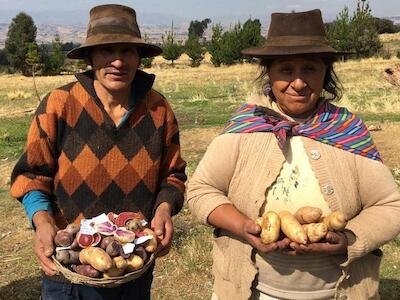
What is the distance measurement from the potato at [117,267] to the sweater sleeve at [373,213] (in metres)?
0.87

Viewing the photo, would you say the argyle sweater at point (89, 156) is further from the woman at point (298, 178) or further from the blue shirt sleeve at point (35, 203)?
the woman at point (298, 178)

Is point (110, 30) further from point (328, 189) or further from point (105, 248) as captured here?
point (328, 189)

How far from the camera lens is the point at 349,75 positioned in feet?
72.5

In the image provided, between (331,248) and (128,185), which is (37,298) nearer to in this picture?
(128,185)

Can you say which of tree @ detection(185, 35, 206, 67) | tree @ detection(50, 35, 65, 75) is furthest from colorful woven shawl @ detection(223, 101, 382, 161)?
tree @ detection(185, 35, 206, 67)

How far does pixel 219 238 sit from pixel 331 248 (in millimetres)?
521

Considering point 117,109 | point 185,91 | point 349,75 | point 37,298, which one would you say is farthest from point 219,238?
point 349,75

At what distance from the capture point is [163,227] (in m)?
2.34

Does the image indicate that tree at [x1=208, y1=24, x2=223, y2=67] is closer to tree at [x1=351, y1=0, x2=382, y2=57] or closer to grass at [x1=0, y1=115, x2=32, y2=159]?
tree at [x1=351, y1=0, x2=382, y2=57]

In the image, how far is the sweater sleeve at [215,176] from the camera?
6.82 ft

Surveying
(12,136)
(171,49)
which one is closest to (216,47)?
(171,49)

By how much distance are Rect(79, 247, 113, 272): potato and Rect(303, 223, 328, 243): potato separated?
757mm

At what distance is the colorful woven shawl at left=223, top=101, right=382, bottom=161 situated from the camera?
2.01m

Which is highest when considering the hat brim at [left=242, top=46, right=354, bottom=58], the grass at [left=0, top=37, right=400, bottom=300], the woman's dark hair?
the hat brim at [left=242, top=46, right=354, bottom=58]
